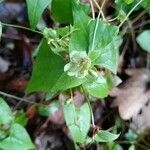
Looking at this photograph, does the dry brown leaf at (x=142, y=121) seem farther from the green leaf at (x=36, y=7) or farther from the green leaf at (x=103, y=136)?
the green leaf at (x=36, y=7)

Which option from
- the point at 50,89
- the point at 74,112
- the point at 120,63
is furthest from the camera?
the point at 120,63

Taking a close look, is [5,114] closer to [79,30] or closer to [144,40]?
[79,30]

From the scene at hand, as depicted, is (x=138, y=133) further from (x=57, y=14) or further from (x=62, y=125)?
(x=57, y=14)

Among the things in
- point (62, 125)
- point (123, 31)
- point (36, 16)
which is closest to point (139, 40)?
point (123, 31)

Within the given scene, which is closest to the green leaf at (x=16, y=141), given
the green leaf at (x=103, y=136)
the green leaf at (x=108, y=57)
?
the green leaf at (x=103, y=136)

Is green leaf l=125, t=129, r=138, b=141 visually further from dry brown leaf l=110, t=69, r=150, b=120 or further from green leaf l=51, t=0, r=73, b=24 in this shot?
green leaf l=51, t=0, r=73, b=24

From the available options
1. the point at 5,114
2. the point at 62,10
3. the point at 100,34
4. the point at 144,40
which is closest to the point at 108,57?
the point at 100,34
